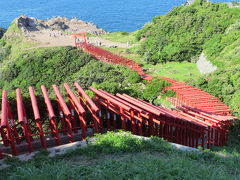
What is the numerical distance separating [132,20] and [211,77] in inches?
3213

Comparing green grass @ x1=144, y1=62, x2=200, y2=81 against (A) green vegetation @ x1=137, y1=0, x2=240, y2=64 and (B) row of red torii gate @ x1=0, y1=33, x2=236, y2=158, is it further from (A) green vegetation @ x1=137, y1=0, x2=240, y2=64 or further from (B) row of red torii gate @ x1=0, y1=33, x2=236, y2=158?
(B) row of red torii gate @ x1=0, y1=33, x2=236, y2=158

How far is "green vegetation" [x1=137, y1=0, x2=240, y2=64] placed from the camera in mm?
26900

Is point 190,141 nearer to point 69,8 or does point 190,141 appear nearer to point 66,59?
point 66,59

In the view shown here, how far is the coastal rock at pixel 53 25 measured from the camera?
152 feet

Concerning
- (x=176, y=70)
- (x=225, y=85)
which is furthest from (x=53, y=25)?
(x=225, y=85)

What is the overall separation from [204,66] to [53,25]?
42521 millimetres

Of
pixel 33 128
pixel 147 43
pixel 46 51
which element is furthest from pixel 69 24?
pixel 33 128

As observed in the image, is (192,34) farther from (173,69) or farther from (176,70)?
(176,70)

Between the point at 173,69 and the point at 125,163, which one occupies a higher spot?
the point at 173,69

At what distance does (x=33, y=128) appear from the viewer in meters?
12.0

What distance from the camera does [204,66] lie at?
80.7 ft

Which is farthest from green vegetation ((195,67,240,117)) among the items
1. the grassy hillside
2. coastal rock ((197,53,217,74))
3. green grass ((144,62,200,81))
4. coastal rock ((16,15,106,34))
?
coastal rock ((16,15,106,34))

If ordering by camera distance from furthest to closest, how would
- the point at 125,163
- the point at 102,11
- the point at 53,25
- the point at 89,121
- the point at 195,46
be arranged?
the point at 102,11 < the point at 53,25 < the point at 195,46 < the point at 89,121 < the point at 125,163

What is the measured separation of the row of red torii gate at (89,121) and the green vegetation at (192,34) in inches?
545
